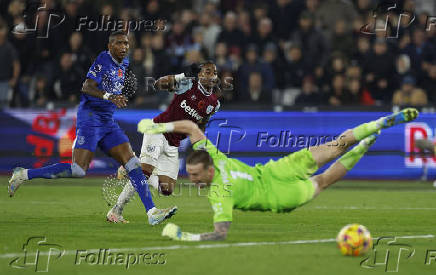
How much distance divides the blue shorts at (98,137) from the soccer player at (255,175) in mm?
1688

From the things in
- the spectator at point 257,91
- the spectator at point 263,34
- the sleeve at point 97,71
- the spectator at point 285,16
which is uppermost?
the spectator at point 285,16

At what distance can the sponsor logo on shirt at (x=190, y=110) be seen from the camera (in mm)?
12688

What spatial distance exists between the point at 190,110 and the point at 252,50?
776cm

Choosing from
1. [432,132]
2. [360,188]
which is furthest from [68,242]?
[432,132]

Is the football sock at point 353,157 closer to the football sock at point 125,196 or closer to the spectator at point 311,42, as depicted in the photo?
the football sock at point 125,196

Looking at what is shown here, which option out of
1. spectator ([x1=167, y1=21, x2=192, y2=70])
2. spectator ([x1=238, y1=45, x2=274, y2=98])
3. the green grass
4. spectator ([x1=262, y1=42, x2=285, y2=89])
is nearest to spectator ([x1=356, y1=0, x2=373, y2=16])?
spectator ([x1=262, y1=42, x2=285, y2=89])

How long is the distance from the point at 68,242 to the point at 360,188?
31.2 feet

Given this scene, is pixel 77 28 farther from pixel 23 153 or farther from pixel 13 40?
pixel 23 153

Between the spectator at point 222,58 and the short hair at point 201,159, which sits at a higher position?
the spectator at point 222,58

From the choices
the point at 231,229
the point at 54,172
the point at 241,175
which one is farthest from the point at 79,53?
the point at 241,175

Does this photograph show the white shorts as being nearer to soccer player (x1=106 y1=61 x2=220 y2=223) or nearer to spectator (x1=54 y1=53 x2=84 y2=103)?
soccer player (x1=106 y1=61 x2=220 y2=223)

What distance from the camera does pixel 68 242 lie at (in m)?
9.77

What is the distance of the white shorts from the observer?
509 inches

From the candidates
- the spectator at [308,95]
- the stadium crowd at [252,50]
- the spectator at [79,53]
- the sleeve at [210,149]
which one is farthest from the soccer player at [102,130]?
the spectator at [308,95]
